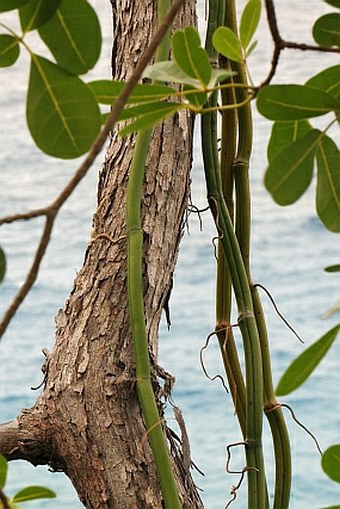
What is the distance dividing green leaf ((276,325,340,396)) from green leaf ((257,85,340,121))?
0.10m

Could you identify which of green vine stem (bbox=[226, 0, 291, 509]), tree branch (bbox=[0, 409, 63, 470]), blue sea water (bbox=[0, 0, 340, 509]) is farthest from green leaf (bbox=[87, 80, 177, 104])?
blue sea water (bbox=[0, 0, 340, 509])

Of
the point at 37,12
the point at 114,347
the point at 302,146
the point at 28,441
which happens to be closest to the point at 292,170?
the point at 302,146

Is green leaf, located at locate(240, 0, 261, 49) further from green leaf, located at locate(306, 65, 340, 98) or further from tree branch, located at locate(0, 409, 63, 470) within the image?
tree branch, located at locate(0, 409, 63, 470)

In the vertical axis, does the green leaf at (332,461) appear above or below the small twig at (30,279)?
below

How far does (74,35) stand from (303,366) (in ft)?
0.55

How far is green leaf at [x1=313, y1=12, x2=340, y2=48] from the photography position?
0.43 m

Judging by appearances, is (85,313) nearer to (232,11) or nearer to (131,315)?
(131,315)

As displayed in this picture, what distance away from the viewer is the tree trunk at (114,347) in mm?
1083

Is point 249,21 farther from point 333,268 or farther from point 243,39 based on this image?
point 333,268

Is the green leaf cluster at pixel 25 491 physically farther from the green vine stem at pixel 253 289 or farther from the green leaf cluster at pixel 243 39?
the green vine stem at pixel 253 289

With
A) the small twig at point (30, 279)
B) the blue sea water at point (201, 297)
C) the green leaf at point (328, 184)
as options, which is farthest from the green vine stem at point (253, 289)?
the blue sea water at point (201, 297)

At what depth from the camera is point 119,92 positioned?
40 cm

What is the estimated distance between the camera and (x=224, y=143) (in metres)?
1.11

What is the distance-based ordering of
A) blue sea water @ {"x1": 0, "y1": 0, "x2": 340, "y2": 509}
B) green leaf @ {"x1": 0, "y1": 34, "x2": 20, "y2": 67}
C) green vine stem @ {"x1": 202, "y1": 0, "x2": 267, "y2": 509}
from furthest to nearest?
blue sea water @ {"x1": 0, "y1": 0, "x2": 340, "y2": 509}
green vine stem @ {"x1": 202, "y1": 0, "x2": 267, "y2": 509}
green leaf @ {"x1": 0, "y1": 34, "x2": 20, "y2": 67}
